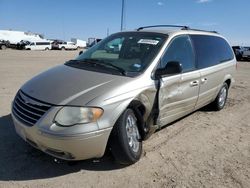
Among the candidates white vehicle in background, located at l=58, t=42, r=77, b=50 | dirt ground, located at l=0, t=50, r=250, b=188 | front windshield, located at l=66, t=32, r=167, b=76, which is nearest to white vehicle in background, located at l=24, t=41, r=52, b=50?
white vehicle in background, located at l=58, t=42, r=77, b=50

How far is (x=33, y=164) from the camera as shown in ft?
13.1

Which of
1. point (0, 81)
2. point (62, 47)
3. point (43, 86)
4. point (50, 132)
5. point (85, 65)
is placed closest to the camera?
point (50, 132)

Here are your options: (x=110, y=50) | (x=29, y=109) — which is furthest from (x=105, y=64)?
(x=29, y=109)

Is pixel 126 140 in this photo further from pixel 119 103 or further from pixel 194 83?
pixel 194 83

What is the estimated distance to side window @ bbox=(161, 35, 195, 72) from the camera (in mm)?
4763

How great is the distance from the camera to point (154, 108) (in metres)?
4.47

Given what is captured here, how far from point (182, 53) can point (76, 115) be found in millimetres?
2424

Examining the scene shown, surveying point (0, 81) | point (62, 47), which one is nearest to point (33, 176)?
point (0, 81)

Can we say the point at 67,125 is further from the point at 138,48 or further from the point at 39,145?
the point at 138,48

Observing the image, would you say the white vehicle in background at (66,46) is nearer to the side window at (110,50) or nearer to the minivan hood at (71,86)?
the side window at (110,50)

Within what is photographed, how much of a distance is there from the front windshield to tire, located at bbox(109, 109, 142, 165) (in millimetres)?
659

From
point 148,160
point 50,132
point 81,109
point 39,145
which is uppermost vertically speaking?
point 81,109

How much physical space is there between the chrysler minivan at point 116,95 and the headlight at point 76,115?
0.04 feet

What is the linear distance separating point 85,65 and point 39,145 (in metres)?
1.51
